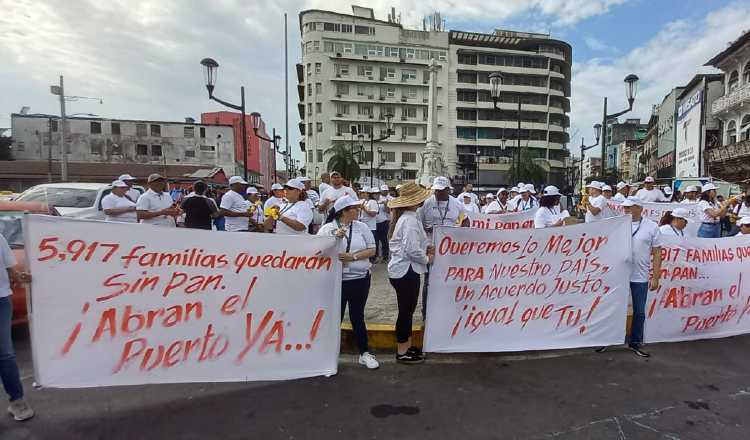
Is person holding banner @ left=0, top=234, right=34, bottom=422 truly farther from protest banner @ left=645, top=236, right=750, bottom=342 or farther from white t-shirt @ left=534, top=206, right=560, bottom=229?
protest banner @ left=645, top=236, right=750, bottom=342

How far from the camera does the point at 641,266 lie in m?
4.30

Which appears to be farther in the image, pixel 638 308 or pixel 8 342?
pixel 638 308

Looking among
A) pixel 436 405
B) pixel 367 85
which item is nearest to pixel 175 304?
pixel 436 405

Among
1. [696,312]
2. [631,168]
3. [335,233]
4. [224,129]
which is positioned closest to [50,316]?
[335,233]

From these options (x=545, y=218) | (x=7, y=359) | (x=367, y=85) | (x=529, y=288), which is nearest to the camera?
(x=7, y=359)

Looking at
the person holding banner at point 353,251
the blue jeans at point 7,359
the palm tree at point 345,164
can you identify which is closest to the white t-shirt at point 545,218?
the person holding banner at point 353,251

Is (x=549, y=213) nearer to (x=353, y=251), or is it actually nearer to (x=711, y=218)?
(x=353, y=251)

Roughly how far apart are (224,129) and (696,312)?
179 ft

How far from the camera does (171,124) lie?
5069cm

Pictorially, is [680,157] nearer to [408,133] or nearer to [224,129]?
[408,133]

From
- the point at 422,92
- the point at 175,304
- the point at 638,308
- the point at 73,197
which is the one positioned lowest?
the point at 638,308

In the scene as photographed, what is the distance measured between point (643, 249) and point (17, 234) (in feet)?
22.7

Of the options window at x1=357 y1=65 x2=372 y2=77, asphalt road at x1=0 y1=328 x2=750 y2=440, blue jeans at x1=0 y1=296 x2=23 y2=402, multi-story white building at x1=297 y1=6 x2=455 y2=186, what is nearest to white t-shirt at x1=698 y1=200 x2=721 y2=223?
asphalt road at x1=0 y1=328 x2=750 y2=440

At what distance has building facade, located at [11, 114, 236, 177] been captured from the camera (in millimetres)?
48156
